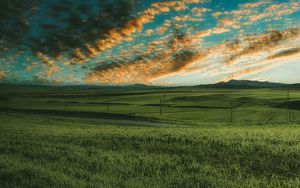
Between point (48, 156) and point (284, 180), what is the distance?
33.9 ft

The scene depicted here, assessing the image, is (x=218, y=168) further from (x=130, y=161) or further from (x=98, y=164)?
(x=98, y=164)

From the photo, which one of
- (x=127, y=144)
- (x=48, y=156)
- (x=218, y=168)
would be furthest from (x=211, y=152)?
(x=48, y=156)

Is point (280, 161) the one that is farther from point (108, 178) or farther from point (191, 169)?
point (108, 178)

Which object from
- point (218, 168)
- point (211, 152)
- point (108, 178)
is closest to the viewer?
point (108, 178)

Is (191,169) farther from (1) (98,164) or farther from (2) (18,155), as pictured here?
(2) (18,155)

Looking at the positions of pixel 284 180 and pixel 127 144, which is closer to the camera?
pixel 284 180

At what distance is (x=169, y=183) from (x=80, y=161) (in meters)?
4.78

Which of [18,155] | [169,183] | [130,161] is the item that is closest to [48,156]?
[18,155]

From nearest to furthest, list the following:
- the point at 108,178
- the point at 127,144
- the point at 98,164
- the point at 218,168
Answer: the point at 108,178
the point at 218,168
the point at 98,164
the point at 127,144

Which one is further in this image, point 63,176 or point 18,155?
point 18,155

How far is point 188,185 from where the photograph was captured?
9.26 metres

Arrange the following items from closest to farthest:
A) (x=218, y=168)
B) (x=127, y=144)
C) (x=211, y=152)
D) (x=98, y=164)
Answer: (x=218, y=168)
(x=98, y=164)
(x=211, y=152)
(x=127, y=144)

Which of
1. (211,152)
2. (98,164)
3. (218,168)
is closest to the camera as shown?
(218,168)

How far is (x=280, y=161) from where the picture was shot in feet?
37.7
